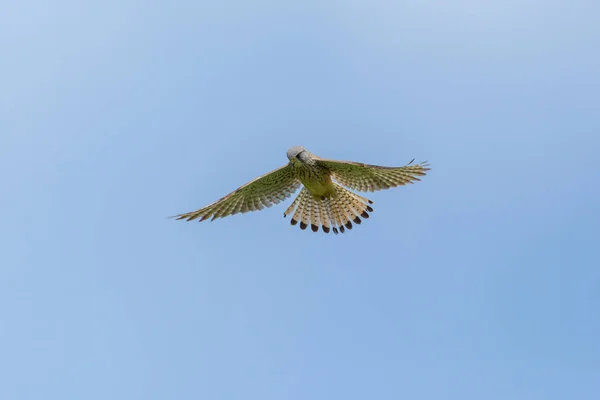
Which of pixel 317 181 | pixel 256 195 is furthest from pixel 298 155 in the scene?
pixel 256 195

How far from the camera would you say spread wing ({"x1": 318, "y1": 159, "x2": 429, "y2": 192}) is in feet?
58.5

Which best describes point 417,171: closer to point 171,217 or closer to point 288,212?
point 288,212

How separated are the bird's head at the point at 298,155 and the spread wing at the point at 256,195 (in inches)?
13.6

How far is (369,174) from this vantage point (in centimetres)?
1836

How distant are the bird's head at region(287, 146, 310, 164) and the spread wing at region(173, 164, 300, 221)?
1.13 ft

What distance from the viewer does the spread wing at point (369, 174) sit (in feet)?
58.5

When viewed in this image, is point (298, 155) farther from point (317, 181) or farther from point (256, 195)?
point (256, 195)

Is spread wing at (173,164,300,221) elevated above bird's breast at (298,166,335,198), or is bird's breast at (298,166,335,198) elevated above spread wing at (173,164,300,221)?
spread wing at (173,164,300,221)

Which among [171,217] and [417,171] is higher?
[171,217]

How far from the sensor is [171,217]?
18.0 meters

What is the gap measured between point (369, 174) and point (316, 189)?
1261 mm

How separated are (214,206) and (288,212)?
181 cm

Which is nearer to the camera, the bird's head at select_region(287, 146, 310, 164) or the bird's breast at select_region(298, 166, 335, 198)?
the bird's head at select_region(287, 146, 310, 164)

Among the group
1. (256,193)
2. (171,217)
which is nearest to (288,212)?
(256,193)
